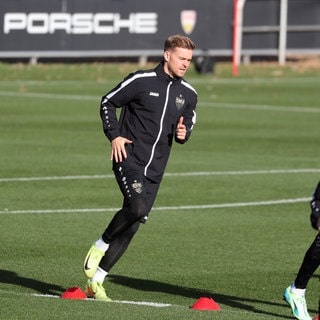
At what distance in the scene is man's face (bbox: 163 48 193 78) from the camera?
1131 centimetres

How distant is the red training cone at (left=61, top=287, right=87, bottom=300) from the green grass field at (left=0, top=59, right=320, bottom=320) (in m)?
0.17

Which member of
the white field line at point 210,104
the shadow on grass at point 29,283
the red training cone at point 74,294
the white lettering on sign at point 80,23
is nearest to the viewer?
the red training cone at point 74,294

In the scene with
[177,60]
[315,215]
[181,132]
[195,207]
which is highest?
[177,60]

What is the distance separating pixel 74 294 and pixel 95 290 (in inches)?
8.6

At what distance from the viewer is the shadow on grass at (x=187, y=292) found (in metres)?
11.5

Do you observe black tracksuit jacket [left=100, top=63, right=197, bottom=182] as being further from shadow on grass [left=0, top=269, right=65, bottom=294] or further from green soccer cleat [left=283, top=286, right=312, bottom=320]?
green soccer cleat [left=283, top=286, right=312, bottom=320]

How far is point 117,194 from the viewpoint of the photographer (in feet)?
59.6

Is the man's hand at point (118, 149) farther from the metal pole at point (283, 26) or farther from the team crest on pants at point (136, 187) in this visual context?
the metal pole at point (283, 26)

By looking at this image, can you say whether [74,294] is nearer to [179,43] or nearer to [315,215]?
[179,43]

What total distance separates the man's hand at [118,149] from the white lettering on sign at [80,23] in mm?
27270

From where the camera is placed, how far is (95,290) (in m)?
11.4

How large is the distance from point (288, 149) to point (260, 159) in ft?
5.29

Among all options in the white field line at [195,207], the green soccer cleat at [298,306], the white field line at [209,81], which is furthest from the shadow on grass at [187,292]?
the white field line at [209,81]

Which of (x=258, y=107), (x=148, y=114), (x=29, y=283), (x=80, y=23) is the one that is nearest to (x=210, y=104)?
(x=258, y=107)
